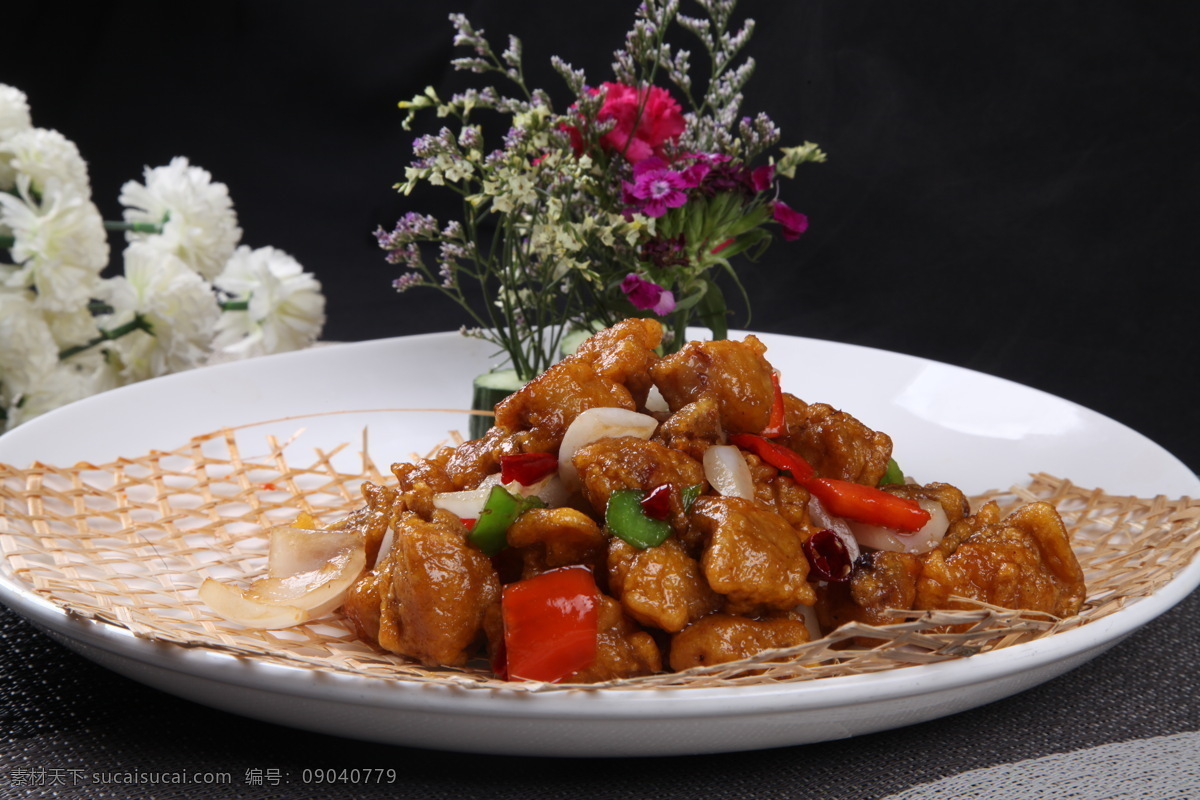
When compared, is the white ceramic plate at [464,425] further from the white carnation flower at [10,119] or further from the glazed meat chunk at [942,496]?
the white carnation flower at [10,119]

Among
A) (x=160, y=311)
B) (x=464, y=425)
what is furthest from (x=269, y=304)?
(x=464, y=425)

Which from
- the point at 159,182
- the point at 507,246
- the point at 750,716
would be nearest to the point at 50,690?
the point at 750,716

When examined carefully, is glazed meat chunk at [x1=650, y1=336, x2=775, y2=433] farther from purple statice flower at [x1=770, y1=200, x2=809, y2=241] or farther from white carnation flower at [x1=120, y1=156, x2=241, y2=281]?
white carnation flower at [x1=120, y1=156, x2=241, y2=281]

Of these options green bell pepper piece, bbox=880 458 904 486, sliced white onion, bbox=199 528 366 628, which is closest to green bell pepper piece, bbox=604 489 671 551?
sliced white onion, bbox=199 528 366 628

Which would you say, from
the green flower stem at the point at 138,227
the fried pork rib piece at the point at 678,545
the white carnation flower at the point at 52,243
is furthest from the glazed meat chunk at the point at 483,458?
the green flower stem at the point at 138,227

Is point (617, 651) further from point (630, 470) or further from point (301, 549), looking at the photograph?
point (301, 549)
